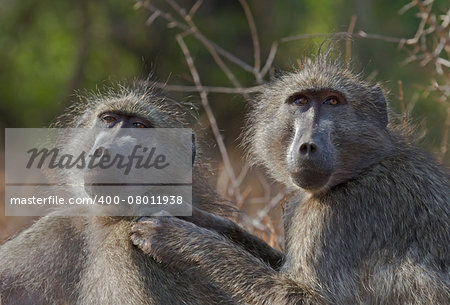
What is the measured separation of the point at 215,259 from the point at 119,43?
10.6 metres

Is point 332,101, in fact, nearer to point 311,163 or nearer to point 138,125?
point 311,163

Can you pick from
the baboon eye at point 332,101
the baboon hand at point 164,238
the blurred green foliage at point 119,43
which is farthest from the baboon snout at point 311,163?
the blurred green foliage at point 119,43

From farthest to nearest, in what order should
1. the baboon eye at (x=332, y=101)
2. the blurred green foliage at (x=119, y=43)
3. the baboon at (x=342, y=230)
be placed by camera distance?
the blurred green foliage at (x=119, y=43) < the baboon eye at (x=332, y=101) < the baboon at (x=342, y=230)

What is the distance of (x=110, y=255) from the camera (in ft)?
13.2

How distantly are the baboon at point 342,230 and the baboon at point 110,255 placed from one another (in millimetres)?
133

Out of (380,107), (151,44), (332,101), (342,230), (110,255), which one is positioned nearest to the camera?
(342,230)

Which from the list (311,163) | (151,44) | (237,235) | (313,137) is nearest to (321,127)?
(313,137)

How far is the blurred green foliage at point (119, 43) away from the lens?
12.9 meters

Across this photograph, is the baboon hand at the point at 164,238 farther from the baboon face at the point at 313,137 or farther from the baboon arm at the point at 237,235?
the baboon face at the point at 313,137

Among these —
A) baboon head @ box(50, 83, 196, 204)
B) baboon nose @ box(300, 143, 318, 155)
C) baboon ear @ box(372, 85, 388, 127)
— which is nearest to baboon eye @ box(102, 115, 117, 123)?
baboon head @ box(50, 83, 196, 204)

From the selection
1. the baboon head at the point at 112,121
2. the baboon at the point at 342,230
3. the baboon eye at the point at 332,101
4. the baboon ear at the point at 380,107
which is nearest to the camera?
the baboon at the point at 342,230

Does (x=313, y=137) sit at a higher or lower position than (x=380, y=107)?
lower

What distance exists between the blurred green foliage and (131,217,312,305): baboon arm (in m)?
8.34

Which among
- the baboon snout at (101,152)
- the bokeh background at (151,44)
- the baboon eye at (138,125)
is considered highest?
the bokeh background at (151,44)
